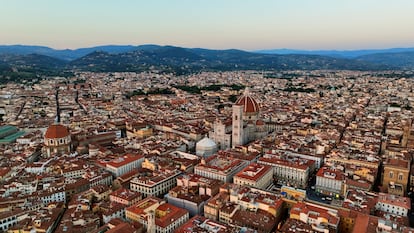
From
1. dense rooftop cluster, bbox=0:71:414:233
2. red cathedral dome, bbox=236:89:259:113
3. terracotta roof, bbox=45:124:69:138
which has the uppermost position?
red cathedral dome, bbox=236:89:259:113

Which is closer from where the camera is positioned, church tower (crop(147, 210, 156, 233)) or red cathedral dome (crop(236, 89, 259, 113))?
church tower (crop(147, 210, 156, 233))

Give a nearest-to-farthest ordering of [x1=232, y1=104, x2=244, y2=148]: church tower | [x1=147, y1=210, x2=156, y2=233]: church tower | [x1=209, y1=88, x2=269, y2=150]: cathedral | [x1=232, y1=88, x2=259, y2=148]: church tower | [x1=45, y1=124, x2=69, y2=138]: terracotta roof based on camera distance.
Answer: [x1=147, y1=210, x2=156, y2=233]: church tower, [x1=45, y1=124, x2=69, y2=138]: terracotta roof, [x1=232, y1=104, x2=244, y2=148]: church tower, [x1=232, y1=88, x2=259, y2=148]: church tower, [x1=209, y1=88, x2=269, y2=150]: cathedral

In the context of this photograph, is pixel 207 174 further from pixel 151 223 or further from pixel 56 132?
pixel 56 132

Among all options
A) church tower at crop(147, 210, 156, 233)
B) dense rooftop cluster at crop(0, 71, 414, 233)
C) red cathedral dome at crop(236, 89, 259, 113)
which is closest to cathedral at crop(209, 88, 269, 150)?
red cathedral dome at crop(236, 89, 259, 113)

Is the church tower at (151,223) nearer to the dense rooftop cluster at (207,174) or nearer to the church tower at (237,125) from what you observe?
the dense rooftop cluster at (207,174)

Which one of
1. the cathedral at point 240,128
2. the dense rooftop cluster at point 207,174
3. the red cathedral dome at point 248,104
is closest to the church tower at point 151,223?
the dense rooftop cluster at point 207,174

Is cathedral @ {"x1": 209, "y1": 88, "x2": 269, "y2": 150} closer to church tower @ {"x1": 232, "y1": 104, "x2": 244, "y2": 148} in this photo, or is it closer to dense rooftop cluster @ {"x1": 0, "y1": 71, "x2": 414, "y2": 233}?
church tower @ {"x1": 232, "y1": 104, "x2": 244, "y2": 148}

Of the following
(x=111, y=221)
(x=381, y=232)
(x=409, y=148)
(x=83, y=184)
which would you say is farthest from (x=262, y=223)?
(x=409, y=148)

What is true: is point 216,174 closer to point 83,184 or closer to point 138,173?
point 138,173
